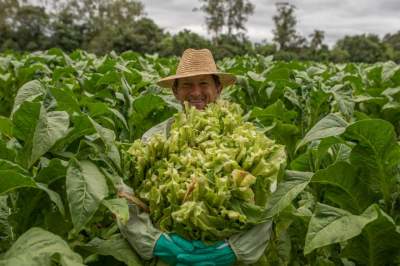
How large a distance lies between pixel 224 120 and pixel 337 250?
0.86 meters

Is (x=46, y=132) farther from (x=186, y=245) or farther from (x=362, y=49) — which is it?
(x=362, y=49)

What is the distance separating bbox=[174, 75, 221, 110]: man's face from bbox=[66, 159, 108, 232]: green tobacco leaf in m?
1.24

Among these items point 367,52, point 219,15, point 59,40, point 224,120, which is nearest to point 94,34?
point 59,40

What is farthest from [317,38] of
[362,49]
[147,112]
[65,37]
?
[147,112]

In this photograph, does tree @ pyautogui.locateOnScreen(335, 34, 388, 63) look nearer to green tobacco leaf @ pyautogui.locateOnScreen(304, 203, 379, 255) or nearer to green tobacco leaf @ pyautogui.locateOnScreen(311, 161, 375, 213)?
green tobacco leaf @ pyautogui.locateOnScreen(311, 161, 375, 213)

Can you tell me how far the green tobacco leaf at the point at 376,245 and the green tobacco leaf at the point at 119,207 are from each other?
937 millimetres

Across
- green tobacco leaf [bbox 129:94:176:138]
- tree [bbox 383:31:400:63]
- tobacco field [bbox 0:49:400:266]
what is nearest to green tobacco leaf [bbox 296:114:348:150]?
tobacco field [bbox 0:49:400:266]

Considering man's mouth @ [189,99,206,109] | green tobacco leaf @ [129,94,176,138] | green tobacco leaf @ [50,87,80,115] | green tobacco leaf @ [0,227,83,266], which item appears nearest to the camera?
green tobacco leaf @ [0,227,83,266]

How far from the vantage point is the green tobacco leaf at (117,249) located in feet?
6.63

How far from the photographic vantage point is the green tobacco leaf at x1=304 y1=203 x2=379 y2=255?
185cm

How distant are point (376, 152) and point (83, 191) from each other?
109cm

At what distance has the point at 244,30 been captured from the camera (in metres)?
59.3

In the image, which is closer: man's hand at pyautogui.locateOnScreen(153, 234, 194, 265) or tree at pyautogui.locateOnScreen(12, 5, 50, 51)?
man's hand at pyautogui.locateOnScreen(153, 234, 194, 265)

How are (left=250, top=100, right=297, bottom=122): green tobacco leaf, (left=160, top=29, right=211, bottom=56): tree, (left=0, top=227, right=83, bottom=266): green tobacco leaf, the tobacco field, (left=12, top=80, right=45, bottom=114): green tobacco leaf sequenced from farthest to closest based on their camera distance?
1. (left=160, top=29, right=211, bottom=56): tree
2. (left=250, top=100, right=297, bottom=122): green tobacco leaf
3. (left=12, top=80, right=45, bottom=114): green tobacco leaf
4. the tobacco field
5. (left=0, top=227, right=83, bottom=266): green tobacco leaf
